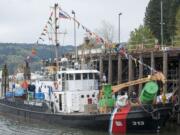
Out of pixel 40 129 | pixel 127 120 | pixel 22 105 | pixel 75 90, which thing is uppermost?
pixel 75 90

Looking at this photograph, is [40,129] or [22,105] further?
[22,105]

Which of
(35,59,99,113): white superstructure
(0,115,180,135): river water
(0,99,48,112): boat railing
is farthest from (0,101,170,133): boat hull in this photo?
(0,99,48,112): boat railing

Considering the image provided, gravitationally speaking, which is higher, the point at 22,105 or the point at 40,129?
the point at 22,105

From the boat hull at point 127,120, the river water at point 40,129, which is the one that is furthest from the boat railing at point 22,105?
the boat hull at point 127,120

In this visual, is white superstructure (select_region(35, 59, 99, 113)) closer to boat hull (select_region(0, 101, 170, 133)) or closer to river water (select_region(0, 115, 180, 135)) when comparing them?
boat hull (select_region(0, 101, 170, 133))

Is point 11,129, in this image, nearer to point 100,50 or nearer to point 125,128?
point 125,128

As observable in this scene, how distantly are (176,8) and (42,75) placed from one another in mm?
31859

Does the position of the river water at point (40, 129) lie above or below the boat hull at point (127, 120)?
below

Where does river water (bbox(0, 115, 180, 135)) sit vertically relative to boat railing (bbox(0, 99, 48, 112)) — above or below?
below

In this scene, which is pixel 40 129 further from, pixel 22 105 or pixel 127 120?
pixel 127 120

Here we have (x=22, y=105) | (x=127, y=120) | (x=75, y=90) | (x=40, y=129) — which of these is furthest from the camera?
(x=22, y=105)

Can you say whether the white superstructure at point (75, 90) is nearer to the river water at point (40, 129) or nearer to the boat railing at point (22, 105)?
the boat railing at point (22, 105)

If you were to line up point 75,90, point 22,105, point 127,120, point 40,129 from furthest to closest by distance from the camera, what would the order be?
point 22,105 → point 40,129 → point 75,90 → point 127,120

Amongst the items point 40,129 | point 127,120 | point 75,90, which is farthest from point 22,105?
point 127,120
